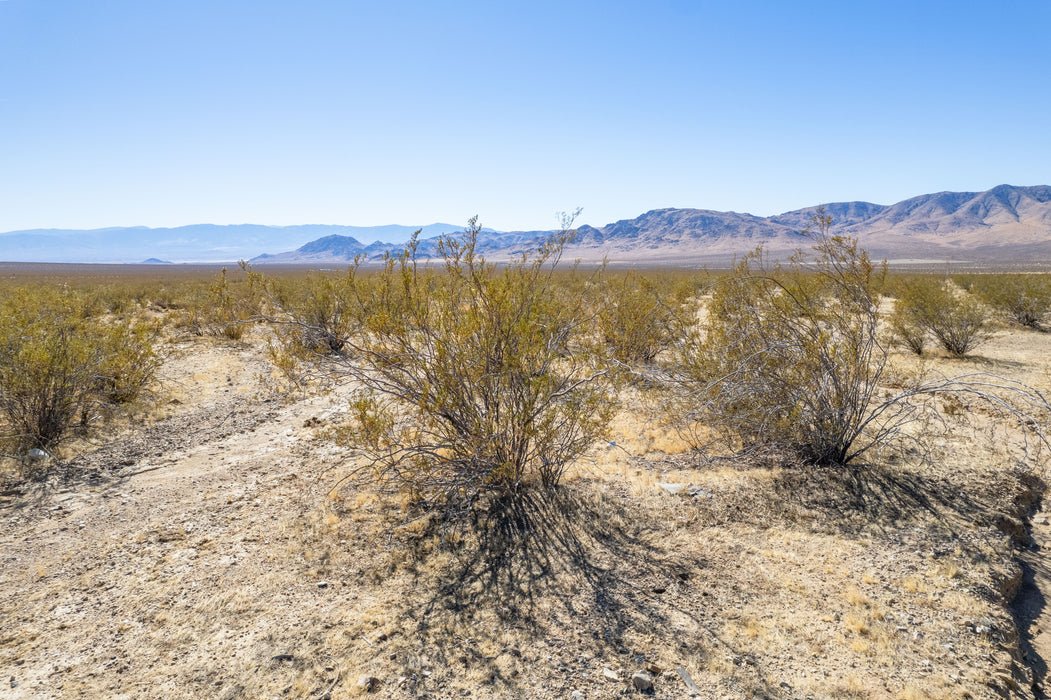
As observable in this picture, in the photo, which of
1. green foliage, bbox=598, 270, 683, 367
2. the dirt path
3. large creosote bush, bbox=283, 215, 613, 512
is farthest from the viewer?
green foliage, bbox=598, 270, 683, 367

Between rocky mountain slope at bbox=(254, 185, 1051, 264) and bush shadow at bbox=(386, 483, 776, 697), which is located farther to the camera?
rocky mountain slope at bbox=(254, 185, 1051, 264)

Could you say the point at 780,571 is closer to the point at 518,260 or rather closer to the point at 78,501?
the point at 518,260

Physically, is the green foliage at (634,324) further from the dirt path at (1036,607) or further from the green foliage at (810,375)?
the dirt path at (1036,607)

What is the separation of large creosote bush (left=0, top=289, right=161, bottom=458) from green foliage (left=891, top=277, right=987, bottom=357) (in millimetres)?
15307

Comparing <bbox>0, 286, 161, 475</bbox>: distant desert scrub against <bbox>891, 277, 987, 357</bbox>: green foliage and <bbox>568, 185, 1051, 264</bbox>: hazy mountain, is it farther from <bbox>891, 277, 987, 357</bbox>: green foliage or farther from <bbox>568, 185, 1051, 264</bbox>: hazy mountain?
<bbox>568, 185, 1051, 264</bbox>: hazy mountain

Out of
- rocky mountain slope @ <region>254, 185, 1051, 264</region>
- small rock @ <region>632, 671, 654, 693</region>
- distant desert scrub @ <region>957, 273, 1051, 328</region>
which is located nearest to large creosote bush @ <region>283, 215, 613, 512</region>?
small rock @ <region>632, 671, 654, 693</region>

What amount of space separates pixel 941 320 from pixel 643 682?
41.4 feet

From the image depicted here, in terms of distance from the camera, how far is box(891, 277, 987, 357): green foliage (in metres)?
11.9

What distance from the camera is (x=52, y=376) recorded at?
22.4 feet

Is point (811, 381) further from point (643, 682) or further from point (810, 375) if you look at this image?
point (643, 682)

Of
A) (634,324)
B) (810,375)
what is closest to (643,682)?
(810,375)

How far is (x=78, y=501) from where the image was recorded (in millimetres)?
5410

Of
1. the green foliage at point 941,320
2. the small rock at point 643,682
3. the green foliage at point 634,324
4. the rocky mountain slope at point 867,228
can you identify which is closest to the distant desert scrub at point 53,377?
the small rock at point 643,682

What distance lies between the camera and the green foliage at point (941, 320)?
39.0 feet
